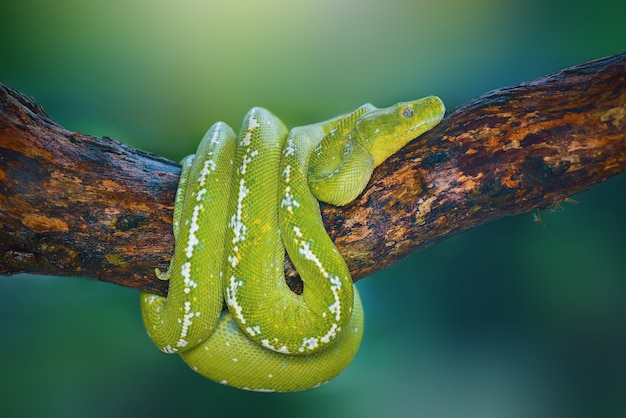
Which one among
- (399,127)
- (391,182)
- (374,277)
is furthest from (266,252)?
(374,277)

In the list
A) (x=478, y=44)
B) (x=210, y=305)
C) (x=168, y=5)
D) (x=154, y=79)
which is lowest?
(x=210, y=305)

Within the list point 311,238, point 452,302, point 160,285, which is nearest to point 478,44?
point 452,302

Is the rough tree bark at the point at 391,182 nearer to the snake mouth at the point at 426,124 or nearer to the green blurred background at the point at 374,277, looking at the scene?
the snake mouth at the point at 426,124

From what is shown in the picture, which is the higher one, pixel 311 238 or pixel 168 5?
pixel 168 5

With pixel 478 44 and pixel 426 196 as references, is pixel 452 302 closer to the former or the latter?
pixel 426 196

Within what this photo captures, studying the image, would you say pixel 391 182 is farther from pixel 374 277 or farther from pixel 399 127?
pixel 374 277

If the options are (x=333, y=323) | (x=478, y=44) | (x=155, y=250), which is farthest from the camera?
(x=478, y=44)
